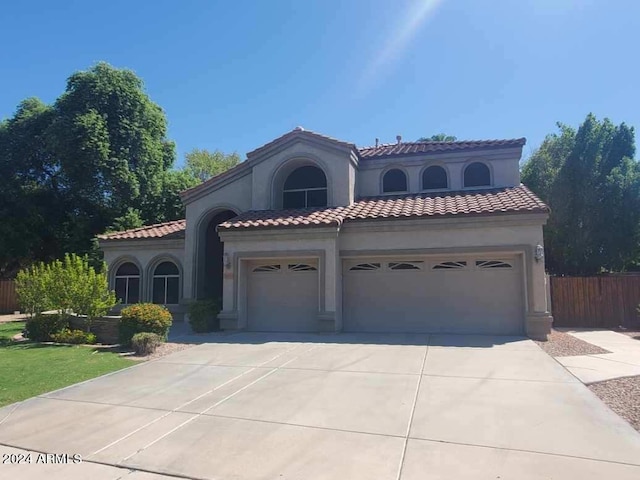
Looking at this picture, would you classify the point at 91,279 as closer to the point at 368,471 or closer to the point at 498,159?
the point at 368,471

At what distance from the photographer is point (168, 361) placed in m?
10.7

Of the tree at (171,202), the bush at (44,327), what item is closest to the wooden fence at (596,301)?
the bush at (44,327)

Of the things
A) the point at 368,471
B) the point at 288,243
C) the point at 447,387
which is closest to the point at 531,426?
the point at 447,387

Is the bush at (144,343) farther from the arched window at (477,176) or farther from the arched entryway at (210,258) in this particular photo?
the arched window at (477,176)

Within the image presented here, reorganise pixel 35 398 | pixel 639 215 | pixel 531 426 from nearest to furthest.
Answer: pixel 531 426, pixel 35 398, pixel 639 215

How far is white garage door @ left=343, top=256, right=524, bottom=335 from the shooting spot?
13.7 m

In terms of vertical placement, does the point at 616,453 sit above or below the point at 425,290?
below

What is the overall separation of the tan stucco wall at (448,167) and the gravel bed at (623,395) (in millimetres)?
9968

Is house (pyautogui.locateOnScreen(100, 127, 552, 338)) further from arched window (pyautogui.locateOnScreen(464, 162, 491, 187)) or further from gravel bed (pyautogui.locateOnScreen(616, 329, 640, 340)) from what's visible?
gravel bed (pyautogui.locateOnScreen(616, 329, 640, 340))

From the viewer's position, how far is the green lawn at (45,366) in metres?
8.29

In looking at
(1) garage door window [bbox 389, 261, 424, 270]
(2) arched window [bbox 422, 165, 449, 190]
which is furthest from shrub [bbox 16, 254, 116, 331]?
(2) arched window [bbox 422, 165, 449, 190]

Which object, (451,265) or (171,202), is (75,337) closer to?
(451,265)

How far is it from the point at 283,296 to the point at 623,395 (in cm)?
1017

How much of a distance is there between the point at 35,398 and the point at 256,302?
8445 mm
